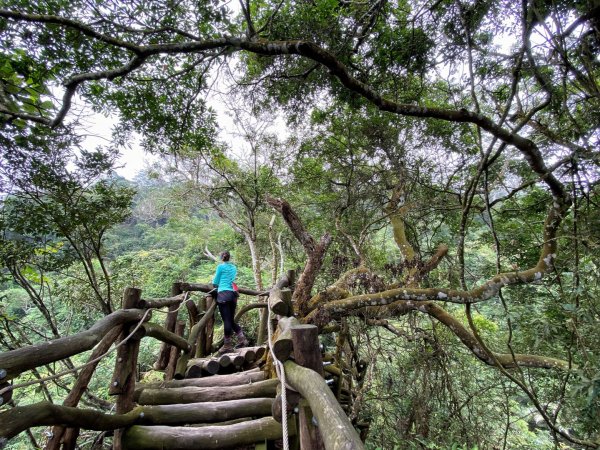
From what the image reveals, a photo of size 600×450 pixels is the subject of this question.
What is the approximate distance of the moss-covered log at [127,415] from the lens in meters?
1.35

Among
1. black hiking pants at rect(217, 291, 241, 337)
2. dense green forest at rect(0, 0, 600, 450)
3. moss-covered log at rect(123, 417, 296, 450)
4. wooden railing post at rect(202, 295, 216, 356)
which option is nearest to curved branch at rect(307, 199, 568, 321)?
dense green forest at rect(0, 0, 600, 450)

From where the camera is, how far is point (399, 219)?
21.6ft

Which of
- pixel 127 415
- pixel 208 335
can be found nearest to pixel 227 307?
pixel 208 335

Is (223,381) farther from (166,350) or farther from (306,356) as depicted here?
(306,356)

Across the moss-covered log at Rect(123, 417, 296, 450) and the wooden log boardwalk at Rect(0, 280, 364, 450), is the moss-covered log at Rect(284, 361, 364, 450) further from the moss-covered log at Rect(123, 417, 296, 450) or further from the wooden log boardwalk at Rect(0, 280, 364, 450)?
the moss-covered log at Rect(123, 417, 296, 450)

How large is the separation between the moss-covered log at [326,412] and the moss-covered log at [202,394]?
5.31 ft

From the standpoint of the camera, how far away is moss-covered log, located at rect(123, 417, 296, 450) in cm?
232

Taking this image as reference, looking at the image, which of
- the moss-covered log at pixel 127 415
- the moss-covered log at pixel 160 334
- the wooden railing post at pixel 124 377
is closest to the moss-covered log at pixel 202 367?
the moss-covered log at pixel 160 334

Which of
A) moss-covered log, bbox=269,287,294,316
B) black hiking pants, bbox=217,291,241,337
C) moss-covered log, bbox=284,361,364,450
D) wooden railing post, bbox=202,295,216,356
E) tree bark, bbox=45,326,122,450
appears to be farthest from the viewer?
wooden railing post, bbox=202,295,216,356

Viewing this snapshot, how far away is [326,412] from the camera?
115cm

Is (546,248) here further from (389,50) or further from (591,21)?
(389,50)

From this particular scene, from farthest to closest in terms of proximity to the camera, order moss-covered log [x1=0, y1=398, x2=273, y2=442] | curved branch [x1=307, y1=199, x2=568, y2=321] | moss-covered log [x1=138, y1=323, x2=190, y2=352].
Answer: curved branch [x1=307, y1=199, x2=568, y2=321]
moss-covered log [x1=138, y1=323, x2=190, y2=352]
moss-covered log [x1=0, y1=398, x2=273, y2=442]

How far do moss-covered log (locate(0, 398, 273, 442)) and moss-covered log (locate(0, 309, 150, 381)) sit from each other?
0.18m

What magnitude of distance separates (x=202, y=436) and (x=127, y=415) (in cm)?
61
